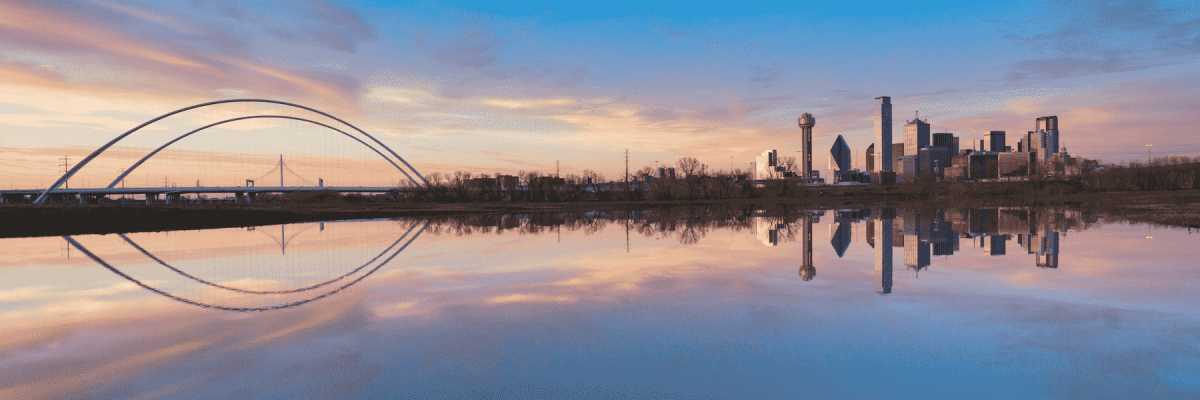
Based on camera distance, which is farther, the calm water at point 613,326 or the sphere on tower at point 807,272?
the sphere on tower at point 807,272

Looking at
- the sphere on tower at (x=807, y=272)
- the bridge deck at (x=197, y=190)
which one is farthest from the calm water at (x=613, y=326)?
the bridge deck at (x=197, y=190)

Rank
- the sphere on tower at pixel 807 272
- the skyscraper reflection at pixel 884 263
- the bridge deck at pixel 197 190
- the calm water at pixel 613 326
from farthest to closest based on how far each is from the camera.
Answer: the bridge deck at pixel 197 190
the sphere on tower at pixel 807 272
the skyscraper reflection at pixel 884 263
the calm water at pixel 613 326

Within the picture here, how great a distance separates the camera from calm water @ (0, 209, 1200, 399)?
24.5 feet

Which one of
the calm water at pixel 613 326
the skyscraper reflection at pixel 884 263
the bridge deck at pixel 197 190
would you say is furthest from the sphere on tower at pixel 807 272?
the bridge deck at pixel 197 190

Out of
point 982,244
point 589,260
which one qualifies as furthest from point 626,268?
point 982,244

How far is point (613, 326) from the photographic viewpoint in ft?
33.9

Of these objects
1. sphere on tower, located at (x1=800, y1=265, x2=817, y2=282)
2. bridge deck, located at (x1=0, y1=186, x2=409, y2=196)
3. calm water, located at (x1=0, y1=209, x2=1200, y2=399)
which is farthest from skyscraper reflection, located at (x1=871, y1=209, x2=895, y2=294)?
bridge deck, located at (x1=0, y1=186, x2=409, y2=196)

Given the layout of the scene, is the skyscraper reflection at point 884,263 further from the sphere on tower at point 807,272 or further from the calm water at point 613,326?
the sphere on tower at point 807,272

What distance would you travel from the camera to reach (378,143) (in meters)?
132

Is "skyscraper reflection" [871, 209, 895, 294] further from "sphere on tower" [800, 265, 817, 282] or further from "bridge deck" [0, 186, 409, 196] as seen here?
"bridge deck" [0, 186, 409, 196]

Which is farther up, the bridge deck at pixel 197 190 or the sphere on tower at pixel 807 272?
the bridge deck at pixel 197 190


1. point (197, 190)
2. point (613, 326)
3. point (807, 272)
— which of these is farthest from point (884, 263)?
point (197, 190)

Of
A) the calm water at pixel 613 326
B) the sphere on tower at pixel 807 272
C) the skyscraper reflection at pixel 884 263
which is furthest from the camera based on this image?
the sphere on tower at pixel 807 272

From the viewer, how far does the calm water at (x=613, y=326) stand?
746 cm
